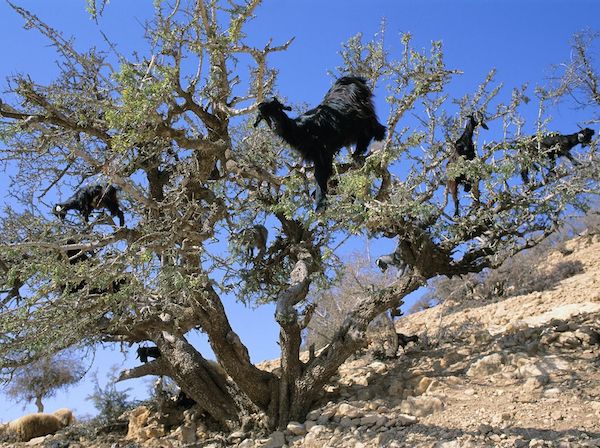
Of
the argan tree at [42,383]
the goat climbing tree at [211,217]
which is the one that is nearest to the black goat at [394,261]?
the goat climbing tree at [211,217]

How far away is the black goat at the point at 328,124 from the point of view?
584 centimetres

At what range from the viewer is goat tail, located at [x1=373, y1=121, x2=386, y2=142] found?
6691mm

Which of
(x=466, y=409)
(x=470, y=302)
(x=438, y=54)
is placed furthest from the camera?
(x=470, y=302)

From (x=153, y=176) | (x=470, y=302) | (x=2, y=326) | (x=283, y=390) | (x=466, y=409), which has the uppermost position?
(x=153, y=176)

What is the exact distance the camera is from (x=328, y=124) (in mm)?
6188

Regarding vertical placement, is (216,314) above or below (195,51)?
below

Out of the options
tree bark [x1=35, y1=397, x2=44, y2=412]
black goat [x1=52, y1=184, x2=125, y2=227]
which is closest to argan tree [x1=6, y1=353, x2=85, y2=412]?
tree bark [x1=35, y1=397, x2=44, y2=412]

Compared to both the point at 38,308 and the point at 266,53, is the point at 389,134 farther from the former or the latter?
the point at 38,308

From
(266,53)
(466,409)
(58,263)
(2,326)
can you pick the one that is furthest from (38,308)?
(466,409)

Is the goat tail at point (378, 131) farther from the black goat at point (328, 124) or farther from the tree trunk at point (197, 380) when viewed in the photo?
the tree trunk at point (197, 380)

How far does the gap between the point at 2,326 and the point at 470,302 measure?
1157 cm

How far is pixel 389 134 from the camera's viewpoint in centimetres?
631

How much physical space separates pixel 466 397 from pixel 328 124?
138 inches

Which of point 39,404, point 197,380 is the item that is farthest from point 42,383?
point 197,380
